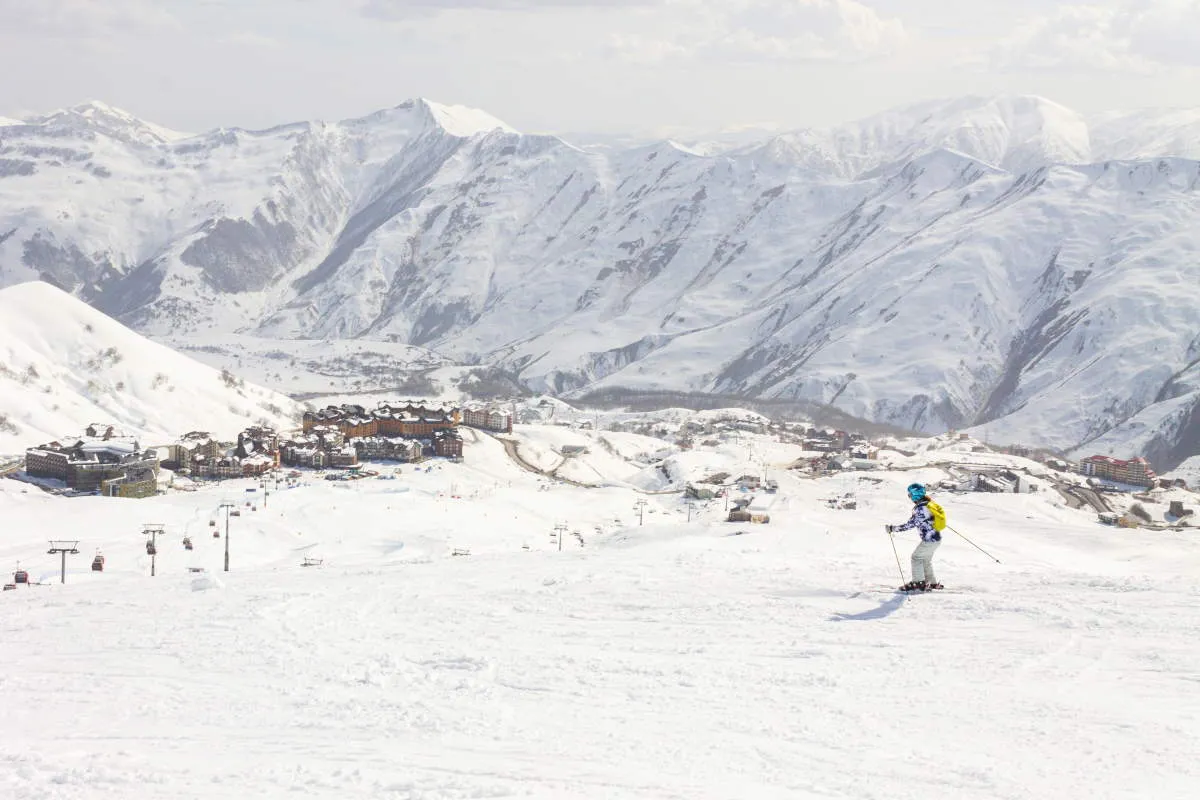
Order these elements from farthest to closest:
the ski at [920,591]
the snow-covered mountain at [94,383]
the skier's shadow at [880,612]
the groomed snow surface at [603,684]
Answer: the snow-covered mountain at [94,383] < the ski at [920,591] < the skier's shadow at [880,612] < the groomed snow surface at [603,684]

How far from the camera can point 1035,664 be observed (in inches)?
684

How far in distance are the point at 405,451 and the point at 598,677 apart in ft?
339

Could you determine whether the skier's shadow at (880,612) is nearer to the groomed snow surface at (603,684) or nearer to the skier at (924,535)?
the groomed snow surface at (603,684)

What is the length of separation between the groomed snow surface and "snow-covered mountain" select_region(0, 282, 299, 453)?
96.4 meters

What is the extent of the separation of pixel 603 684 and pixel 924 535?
352 inches

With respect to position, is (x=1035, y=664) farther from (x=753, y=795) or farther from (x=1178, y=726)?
(x=753, y=795)

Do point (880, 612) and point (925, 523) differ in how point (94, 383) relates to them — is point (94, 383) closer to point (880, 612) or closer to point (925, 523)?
point (925, 523)

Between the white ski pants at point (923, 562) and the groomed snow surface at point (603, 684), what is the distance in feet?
2.81

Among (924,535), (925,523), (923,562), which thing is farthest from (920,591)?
(925,523)

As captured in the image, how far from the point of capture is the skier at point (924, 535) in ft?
74.3

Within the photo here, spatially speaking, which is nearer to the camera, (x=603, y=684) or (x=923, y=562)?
(x=603, y=684)

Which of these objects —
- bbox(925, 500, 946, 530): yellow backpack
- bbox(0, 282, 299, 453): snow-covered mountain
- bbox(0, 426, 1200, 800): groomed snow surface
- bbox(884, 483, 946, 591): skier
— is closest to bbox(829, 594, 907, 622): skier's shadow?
bbox(0, 426, 1200, 800): groomed snow surface

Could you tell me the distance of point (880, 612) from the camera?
834 inches

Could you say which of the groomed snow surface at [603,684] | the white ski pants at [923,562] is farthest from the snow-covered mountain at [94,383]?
the white ski pants at [923,562]
